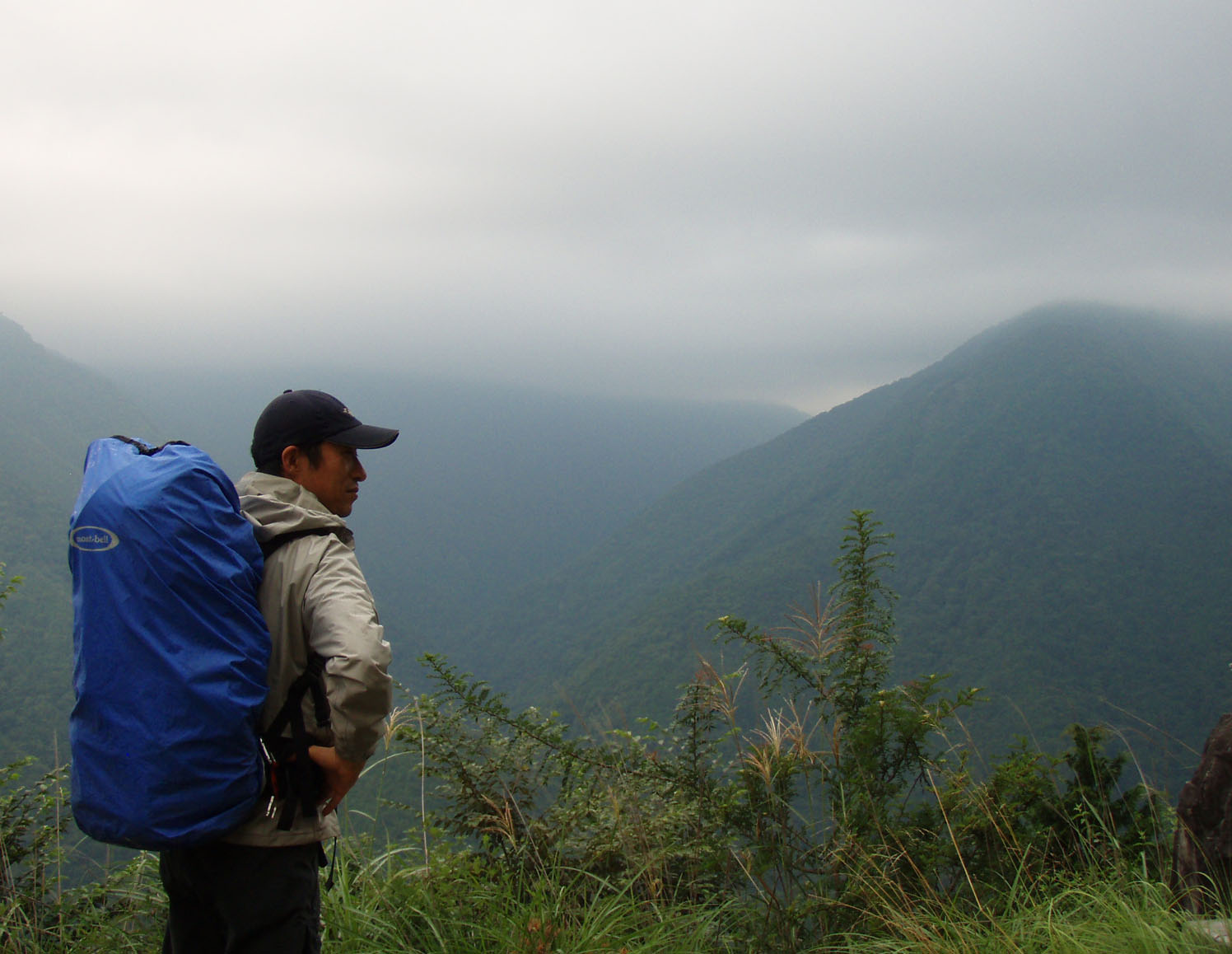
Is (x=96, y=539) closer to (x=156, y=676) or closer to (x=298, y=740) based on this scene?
(x=156, y=676)

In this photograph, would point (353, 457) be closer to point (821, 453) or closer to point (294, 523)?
point (294, 523)

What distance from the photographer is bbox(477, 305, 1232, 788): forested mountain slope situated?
5338 centimetres

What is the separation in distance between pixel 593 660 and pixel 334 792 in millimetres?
66063

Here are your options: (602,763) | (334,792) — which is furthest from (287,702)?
(602,763)

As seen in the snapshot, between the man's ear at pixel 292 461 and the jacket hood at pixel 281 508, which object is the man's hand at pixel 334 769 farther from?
the man's ear at pixel 292 461

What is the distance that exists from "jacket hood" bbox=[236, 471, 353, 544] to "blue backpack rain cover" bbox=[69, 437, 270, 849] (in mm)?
191

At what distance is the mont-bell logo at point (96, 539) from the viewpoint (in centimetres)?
177

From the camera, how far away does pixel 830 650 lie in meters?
3.70

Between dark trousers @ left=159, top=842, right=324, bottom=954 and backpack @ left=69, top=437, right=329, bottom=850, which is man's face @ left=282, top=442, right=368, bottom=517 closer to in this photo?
backpack @ left=69, top=437, right=329, bottom=850

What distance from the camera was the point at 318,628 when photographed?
6.11 feet

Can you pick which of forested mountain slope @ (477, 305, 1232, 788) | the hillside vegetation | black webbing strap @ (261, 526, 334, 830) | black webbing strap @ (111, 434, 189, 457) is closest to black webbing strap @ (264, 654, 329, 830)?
black webbing strap @ (261, 526, 334, 830)

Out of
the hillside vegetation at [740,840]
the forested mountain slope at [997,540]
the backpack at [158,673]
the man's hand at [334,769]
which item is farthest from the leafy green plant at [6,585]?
the forested mountain slope at [997,540]

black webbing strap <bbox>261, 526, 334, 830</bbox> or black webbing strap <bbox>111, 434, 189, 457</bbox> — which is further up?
black webbing strap <bbox>111, 434, 189, 457</bbox>

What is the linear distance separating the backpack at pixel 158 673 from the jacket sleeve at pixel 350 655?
16 centimetres
